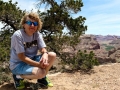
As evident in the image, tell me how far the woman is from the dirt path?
67 cm

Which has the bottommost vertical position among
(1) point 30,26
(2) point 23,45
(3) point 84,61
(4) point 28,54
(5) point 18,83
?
(5) point 18,83

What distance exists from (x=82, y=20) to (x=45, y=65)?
16.5 feet

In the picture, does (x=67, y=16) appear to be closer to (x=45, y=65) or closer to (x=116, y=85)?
(x=116, y=85)

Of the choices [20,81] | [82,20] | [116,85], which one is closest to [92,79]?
[116,85]

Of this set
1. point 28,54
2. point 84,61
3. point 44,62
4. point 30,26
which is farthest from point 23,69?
point 84,61

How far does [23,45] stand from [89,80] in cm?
256

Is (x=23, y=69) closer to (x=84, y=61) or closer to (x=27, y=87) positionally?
(x=27, y=87)

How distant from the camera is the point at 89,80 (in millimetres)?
6016

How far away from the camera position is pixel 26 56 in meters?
4.36

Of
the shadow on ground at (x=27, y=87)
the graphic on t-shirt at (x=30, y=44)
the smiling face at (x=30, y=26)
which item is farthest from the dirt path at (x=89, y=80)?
the smiling face at (x=30, y=26)

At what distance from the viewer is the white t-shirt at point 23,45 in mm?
4133

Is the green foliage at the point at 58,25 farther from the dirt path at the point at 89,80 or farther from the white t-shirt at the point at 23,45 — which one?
the white t-shirt at the point at 23,45

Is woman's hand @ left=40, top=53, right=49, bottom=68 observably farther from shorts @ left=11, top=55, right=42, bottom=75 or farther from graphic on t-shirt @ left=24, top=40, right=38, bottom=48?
graphic on t-shirt @ left=24, top=40, right=38, bottom=48

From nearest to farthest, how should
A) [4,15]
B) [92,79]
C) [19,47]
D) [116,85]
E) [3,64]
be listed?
[19,47]
[116,85]
[92,79]
[3,64]
[4,15]
